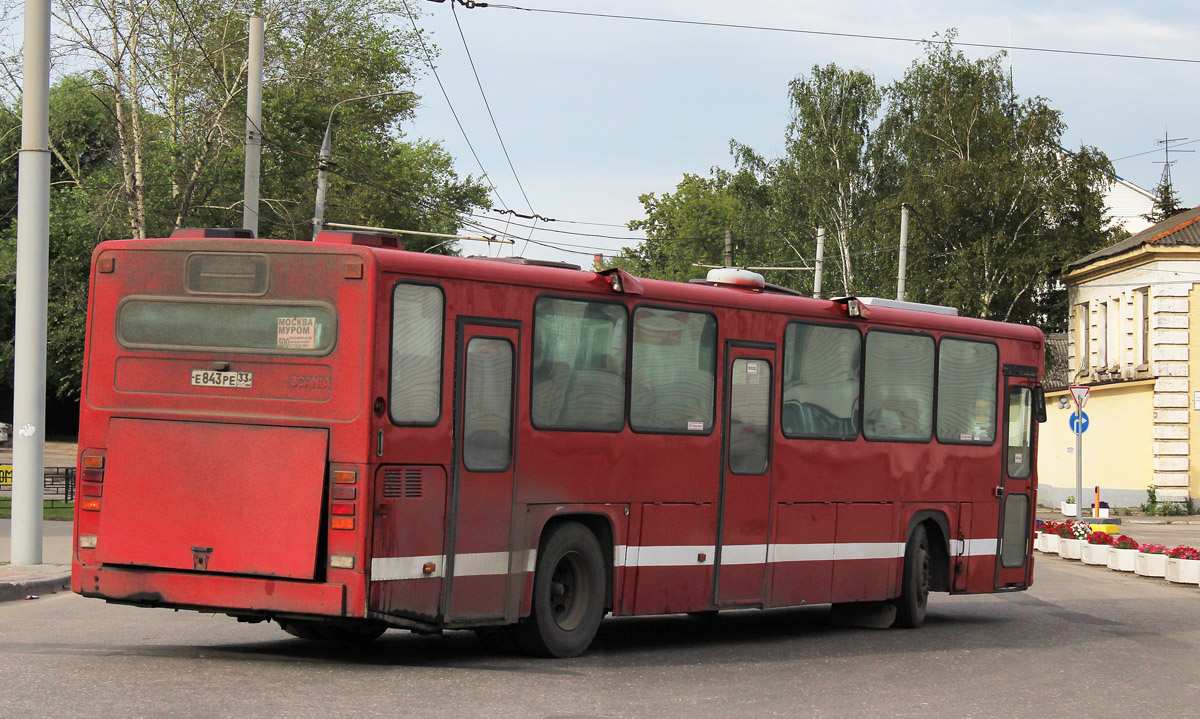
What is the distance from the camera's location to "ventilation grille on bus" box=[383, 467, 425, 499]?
10.3 meters

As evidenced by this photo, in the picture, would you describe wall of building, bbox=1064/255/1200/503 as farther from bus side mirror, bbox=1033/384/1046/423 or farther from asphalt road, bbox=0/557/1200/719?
asphalt road, bbox=0/557/1200/719

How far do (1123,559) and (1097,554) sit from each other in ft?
4.73

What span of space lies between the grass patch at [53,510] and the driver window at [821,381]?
1575cm

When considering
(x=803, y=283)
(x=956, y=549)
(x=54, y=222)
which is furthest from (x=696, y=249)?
(x=956, y=549)

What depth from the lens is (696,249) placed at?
98.9 metres

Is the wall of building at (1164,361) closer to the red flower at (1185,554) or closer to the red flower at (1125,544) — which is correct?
the red flower at (1125,544)

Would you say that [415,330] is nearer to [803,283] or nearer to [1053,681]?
[1053,681]

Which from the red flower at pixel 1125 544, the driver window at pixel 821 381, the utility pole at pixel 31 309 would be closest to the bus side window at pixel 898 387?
the driver window at pixel 821 381

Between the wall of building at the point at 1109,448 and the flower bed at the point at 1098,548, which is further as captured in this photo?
the wall of building at the point at 1109,448

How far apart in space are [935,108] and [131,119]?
98.0 feet

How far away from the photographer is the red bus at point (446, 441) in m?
A: 10.2

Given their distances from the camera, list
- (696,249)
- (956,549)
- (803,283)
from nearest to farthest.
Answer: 1. (956,549)
2. (803,283)
3. (696,249)

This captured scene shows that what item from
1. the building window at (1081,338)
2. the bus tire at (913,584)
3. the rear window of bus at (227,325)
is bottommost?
the bus tire at (913,584)

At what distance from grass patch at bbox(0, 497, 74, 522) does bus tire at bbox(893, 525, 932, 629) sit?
15576 millimetres
